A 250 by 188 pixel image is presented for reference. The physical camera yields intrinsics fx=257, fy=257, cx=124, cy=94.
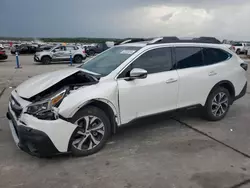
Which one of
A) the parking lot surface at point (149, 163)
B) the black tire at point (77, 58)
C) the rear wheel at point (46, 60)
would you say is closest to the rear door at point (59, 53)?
the rear wheel at point (46, 60)

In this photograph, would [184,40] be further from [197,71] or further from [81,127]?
[81,127]

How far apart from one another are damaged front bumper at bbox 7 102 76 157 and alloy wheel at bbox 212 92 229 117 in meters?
2.93

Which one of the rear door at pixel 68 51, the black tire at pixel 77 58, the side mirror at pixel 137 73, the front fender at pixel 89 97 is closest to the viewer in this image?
the front fender at pixel 89 97

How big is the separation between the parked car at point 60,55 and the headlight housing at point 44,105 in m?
18.7

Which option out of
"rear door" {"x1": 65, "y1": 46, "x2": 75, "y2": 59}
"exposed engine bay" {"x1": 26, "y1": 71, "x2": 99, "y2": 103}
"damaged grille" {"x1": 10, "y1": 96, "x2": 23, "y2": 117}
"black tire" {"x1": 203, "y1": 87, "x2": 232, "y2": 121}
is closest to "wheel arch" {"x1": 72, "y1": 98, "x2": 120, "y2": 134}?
"exposed engine bay" {"x1": 26, "y1": 71, "x2": 99, "y2": 103}

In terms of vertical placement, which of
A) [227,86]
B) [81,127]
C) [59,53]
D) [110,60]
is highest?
[110,60]

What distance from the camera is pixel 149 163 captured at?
11.2 feet

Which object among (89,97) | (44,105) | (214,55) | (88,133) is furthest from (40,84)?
(214,55)

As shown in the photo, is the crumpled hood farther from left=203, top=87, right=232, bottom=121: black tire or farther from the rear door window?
left=203, top=87, right=232, bottom=121: black tire

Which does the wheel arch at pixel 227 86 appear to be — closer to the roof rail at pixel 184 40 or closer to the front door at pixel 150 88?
the roof rail at pixel 184 40

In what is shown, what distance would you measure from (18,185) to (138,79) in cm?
213

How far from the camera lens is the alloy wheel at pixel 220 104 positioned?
4984 millimetres

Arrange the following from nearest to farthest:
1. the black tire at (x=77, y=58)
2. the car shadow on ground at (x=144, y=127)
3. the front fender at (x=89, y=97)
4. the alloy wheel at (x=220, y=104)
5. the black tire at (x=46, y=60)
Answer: the front fender at (x=89, y=97) < the car shadow on ground at (x=144, y=127) < the alloy wheel at (x=220, y=104) < the black tire at (x=46, y=60) < the black tire at (x=77, y=58)

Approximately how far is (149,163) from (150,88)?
1164 millimetres
